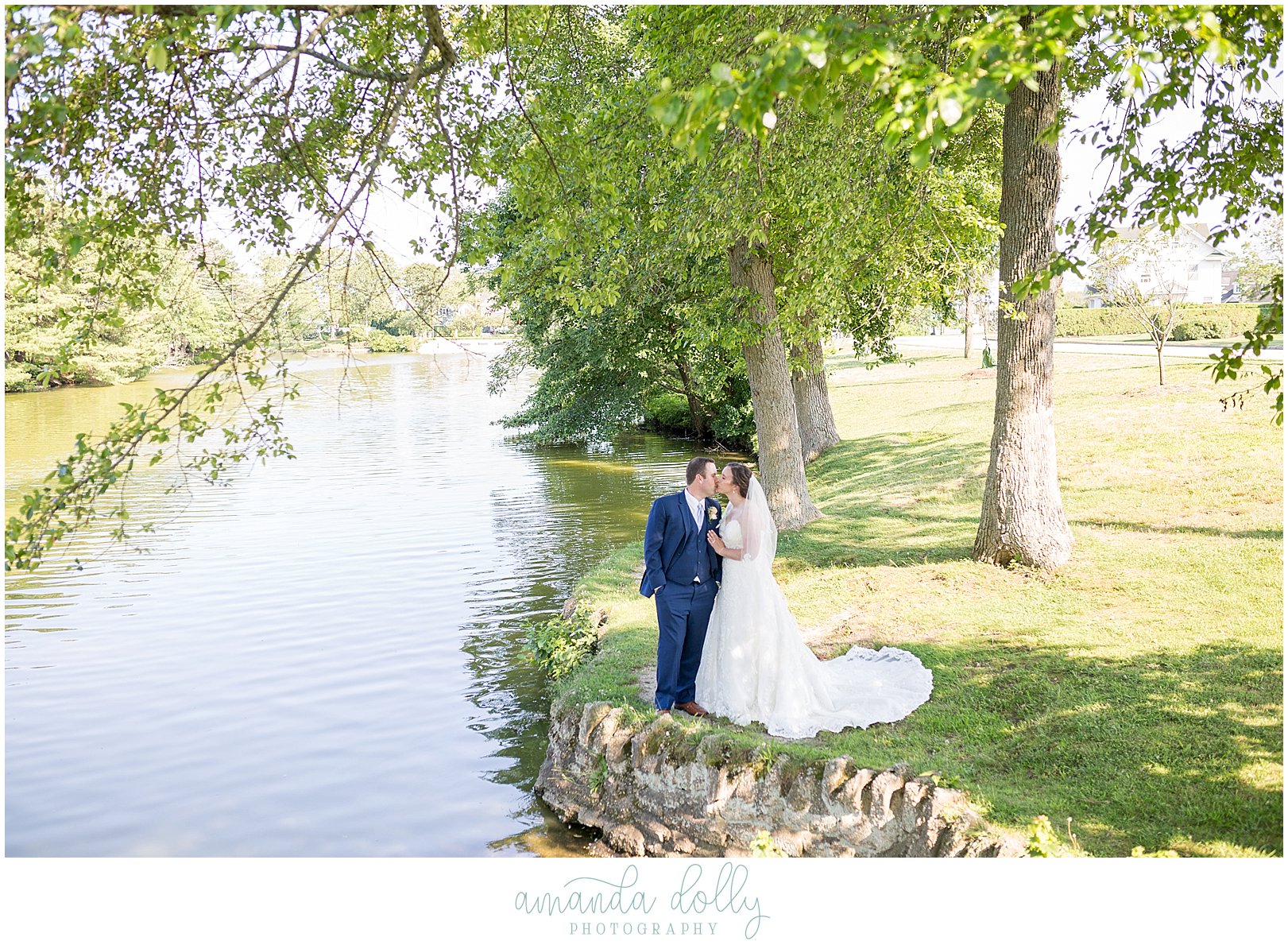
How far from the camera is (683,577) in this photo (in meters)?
7.77

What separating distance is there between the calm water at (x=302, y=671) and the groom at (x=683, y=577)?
1.61 metres

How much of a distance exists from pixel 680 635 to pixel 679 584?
17.5 inches

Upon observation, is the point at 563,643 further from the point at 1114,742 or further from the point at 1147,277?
the point at 1147,277

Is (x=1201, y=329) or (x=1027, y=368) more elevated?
(x=1201, y=329)

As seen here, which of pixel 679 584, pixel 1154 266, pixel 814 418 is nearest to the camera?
pixel 679 584

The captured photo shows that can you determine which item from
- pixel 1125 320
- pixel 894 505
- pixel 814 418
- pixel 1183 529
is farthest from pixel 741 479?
pixel 1125 320

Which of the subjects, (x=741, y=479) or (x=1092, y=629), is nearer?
(x=741, y=479)

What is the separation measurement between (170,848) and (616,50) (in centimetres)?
1354

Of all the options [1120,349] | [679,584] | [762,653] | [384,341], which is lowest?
[762,653]

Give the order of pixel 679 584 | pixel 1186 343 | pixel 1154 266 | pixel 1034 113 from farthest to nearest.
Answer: pixel 1186 343, pixel 1154 266, pixel 1034 113, pixel 679 584

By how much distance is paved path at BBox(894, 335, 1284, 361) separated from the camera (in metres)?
23.5

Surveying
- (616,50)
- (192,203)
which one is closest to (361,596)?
(192,203)

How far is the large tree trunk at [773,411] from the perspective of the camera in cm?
1411

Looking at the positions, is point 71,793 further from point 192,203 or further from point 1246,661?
point 1246,661
